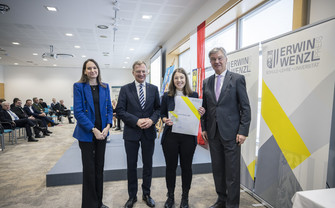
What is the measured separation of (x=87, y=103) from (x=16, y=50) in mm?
10478

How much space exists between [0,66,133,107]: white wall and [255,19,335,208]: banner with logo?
1580cm

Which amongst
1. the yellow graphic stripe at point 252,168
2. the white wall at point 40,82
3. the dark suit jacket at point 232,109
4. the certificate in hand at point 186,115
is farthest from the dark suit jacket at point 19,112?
the white wall at point 40,82

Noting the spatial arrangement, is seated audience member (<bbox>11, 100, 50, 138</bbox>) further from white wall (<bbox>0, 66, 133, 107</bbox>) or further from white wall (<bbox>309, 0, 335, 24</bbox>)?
white wall (<bbox>0, 66, 133, 107</bbox>)

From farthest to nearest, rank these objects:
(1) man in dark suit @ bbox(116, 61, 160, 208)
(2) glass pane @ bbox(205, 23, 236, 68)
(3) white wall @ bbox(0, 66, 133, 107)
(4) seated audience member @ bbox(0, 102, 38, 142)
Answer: (3) white wall @ bbox(0, 66, 133, 107) < (4) seated audience member @ bbox(0, 102, 38, 142) < (2) glass pane @ bbox(205, 23, 236, 68) < (1) man in dark suit @ bbox(116, 61, 160, 208)

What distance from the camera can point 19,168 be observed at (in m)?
3.87

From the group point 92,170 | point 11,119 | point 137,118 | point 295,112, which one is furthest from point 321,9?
point 11,119

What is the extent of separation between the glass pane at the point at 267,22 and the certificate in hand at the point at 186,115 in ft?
7.24

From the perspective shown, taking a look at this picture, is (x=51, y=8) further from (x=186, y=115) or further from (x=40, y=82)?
(x=40, y=82)

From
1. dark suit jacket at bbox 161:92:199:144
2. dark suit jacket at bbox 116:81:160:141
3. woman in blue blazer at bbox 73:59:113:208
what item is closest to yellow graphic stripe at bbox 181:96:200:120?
dark suit jacket at bbox 161:92:199:144

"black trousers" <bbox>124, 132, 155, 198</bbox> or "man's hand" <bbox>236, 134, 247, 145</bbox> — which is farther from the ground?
"man's hand" <bbox>236, 134, 247, 145</bbox>

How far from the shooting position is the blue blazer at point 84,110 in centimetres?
198

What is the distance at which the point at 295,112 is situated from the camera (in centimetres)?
208

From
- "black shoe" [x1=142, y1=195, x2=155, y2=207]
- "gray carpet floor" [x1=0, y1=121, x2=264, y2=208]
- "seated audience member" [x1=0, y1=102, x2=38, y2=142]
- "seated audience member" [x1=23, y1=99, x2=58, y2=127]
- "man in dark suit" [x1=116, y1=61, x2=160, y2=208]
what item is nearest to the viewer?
"man in dark suit" [x1=116, y1=61, x2=160, y2=208]

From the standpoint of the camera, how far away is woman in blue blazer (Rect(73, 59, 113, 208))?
2004 mm
